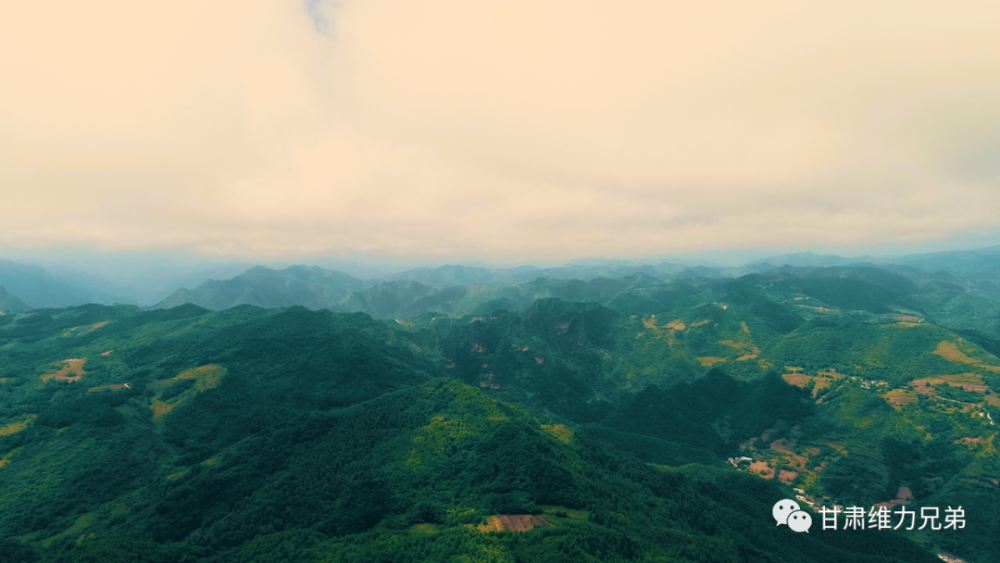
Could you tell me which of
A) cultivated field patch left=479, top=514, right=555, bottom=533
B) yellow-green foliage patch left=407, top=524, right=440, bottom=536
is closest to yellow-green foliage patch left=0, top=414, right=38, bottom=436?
yellow-green foliage patch left=407, top=524, right=440, bottom=536

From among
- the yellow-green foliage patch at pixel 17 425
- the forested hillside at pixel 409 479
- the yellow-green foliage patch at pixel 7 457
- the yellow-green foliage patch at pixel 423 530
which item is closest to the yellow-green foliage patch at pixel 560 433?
the forested hillside at pixel 409 479

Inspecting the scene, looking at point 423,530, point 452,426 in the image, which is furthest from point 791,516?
point 423,530

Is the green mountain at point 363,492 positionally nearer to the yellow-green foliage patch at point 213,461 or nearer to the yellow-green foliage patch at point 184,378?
the yellow-green foliage patch at point 213,461

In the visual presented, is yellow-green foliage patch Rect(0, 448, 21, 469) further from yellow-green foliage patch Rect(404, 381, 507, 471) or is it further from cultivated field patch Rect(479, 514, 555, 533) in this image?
cultivated field patch Rect(479, 514, 555, 533)

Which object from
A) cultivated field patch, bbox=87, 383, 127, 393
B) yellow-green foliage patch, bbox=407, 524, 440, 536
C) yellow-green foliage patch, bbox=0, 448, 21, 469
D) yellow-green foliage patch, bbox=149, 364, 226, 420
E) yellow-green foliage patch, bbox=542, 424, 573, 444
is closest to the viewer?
yellow-green foliage patch, bbox=407, 524, 440, 536

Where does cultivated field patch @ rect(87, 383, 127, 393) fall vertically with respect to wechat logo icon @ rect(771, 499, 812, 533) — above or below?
above

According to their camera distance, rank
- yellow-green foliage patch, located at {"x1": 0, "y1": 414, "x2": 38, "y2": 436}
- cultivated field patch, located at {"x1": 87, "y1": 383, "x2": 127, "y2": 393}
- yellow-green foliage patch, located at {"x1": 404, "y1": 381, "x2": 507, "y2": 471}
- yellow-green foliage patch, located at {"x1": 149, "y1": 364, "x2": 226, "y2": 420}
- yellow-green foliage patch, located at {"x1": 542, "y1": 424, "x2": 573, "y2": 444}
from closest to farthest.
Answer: yellow-green foliage patch, located at {"x1": 404, "y1": 381, "x2": 507, "y2": 471}, yellow-green foliage patch, located at {"x1": 0, "y1": 414, "x2": 38, "y2": 436}, yellow-green foliage patch, located at {"x1": 542, "y1": 424, "x2": 573, "y2": 444}, cultivated field patch, located at {"x1": 87, "y1": 383, "x2": 127, "y2": 393}, yellow-green foliage patch, located at {"x1": 149, "y1": 364, "x2": 226, "y2": 420}

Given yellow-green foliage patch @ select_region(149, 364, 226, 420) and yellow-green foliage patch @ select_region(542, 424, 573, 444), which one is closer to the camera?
yellow-green foliage patch @ select_region(542, 424, 573, 444)
